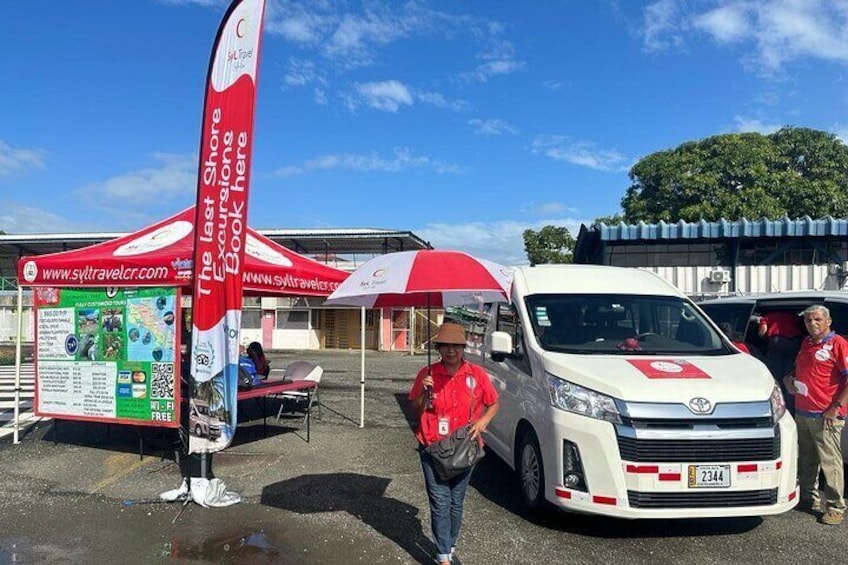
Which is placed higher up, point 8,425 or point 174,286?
point 174,286

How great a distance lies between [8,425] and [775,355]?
10718mm

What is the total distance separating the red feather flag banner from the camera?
5672 millimetres

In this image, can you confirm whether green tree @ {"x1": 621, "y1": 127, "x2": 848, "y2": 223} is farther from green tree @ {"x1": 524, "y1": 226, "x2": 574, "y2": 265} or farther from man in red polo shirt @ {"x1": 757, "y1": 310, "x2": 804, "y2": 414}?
man in red polo shirt @ {"x1": 757, "y1": 310, "x2": 804, "y2": 414}

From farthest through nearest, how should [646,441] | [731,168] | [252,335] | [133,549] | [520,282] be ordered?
1. [252,335]
2. [731,168]
3. [520,282]
4. [133,549]
5. [646,441]

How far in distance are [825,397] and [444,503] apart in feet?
11.4

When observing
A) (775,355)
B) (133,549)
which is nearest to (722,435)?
(775,355)

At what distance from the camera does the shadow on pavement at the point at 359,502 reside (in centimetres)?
495

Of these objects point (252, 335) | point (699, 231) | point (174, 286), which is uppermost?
point (699, 231)

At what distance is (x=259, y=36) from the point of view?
567 centimetres

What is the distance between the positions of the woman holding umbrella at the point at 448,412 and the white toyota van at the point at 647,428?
0.95 m

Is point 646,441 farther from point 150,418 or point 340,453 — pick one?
point 150,418

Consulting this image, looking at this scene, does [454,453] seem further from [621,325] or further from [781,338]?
[781,338]

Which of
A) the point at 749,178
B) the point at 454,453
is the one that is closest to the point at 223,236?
the point at 454,453

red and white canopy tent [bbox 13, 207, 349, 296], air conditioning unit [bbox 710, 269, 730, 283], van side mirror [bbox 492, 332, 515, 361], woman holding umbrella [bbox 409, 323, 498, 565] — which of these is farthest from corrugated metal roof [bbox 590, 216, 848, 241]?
woman holding umbrella [bbox 409, 323, 498, 565]
